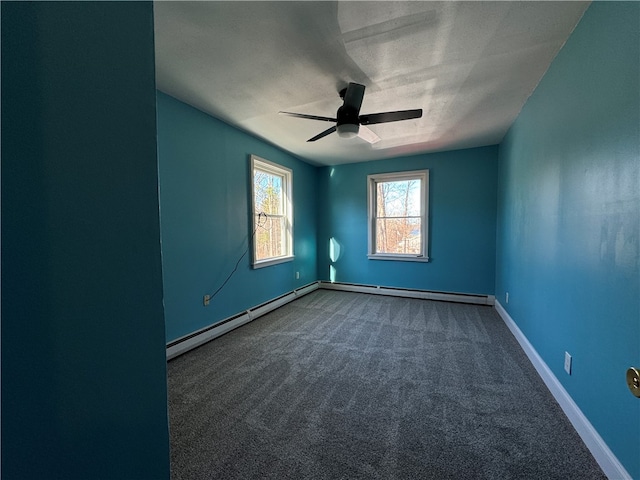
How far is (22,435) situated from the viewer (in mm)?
451

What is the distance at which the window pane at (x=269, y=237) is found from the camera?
3.81 metres

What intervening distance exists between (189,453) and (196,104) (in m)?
2.88

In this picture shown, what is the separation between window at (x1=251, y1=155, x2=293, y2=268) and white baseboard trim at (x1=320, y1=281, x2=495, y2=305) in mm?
1270

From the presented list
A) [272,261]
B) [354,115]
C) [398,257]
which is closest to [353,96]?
[354,115]

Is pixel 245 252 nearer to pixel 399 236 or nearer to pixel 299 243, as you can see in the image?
Answer: pixel 299 243

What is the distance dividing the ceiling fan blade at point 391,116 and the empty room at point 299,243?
2 cm

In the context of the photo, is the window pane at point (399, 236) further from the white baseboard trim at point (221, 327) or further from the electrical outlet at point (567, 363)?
the electrical outlet at point (567, 363)

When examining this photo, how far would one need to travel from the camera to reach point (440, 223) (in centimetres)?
437

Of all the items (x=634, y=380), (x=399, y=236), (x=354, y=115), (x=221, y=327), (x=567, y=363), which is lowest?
(x=221, y=327)

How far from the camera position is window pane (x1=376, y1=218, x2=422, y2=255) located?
4.58 metres

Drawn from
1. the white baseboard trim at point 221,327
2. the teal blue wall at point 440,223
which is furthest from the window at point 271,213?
the teal blue wall at point 440,223

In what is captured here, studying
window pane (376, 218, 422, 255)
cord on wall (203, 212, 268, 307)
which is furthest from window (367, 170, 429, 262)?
cord on wall (203, 212, 268, 307)

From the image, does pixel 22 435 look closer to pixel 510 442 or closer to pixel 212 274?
pixel 510 442

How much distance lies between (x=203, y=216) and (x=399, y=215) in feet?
10.7
